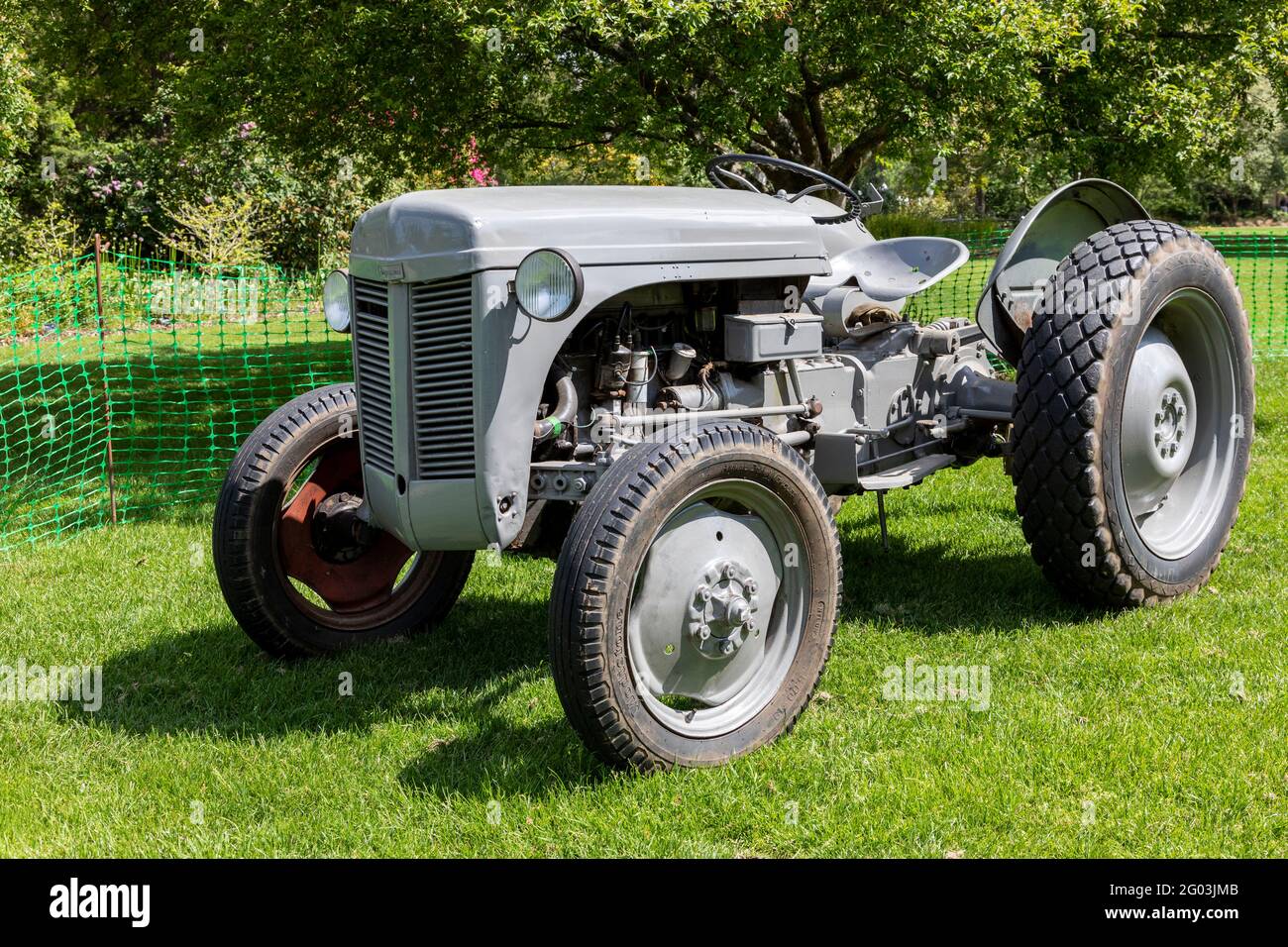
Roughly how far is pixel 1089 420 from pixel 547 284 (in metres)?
2.18

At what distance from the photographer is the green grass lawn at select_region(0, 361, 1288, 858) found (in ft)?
10.9

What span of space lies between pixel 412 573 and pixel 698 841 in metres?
2.10

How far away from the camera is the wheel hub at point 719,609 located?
3719 mm

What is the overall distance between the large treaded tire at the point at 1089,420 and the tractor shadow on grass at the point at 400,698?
6.64 feet

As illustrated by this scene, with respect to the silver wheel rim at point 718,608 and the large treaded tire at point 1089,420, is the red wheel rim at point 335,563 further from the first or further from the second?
the large treaded tire at point 1089,420

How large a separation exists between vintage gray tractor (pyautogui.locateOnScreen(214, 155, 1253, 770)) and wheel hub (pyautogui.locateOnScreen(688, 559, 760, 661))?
11 mm

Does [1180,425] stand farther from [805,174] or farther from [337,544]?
[337,544]

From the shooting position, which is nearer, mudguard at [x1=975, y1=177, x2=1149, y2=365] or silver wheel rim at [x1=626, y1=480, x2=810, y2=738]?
silver wheel rim at [x1=626, y1=480, x2=810, y2=738]

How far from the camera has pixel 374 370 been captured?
4117 millimetres

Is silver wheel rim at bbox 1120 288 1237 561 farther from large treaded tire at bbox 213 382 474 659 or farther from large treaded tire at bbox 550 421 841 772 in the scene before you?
large treaded tire at bbox 213 382 474 659

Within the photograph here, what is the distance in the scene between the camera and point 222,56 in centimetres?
917

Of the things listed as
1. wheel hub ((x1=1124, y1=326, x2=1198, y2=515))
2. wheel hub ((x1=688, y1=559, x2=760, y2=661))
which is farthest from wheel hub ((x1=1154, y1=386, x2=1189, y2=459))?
wheel hub ((x1=688, y1=559, x2=760, y2=661))
